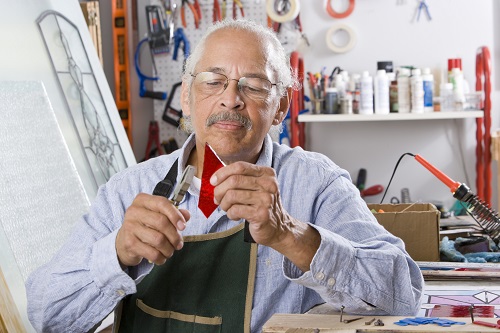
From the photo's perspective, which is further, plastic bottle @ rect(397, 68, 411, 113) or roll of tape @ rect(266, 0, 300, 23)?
roll of tape @ rect(266, 0, 300, 23)

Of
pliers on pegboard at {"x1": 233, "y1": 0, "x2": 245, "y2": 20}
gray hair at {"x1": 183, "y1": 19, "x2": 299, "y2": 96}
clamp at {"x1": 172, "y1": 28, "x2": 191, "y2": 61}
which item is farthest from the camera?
clamp at {"x1": 172, "y1": 28, "x2": 191, "y2": 61}

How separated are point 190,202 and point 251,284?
0.23 metres

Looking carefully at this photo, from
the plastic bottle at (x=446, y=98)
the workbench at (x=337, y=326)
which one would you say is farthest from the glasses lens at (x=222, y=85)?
the plastic bottle at (x=446, y=98)

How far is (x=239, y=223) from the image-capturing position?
177 centimetres

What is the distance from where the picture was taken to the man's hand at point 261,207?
1367 mm

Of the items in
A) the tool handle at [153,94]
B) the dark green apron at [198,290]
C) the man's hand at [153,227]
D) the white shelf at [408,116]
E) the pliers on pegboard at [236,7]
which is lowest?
the dark green apron at [198,290]

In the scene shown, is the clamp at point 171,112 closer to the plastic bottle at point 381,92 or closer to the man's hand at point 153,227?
the plastic bottle at point 381,92

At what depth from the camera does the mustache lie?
1.74 m

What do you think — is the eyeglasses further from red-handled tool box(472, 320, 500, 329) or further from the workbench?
red-handled tool box(472, 320, 500, 329)

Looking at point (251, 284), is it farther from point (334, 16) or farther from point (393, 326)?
point (334, 16)

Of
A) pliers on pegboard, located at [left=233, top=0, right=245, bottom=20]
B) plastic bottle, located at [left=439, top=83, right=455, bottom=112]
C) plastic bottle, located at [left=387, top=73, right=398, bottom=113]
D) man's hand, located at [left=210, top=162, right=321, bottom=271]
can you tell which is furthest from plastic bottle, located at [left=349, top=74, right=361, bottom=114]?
man's hand, located at [left=210, top=162, right=321, bottom=271]

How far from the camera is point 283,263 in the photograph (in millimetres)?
1502

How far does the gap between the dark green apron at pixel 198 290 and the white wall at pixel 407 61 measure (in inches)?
127

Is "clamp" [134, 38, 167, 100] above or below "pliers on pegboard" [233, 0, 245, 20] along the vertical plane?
below
